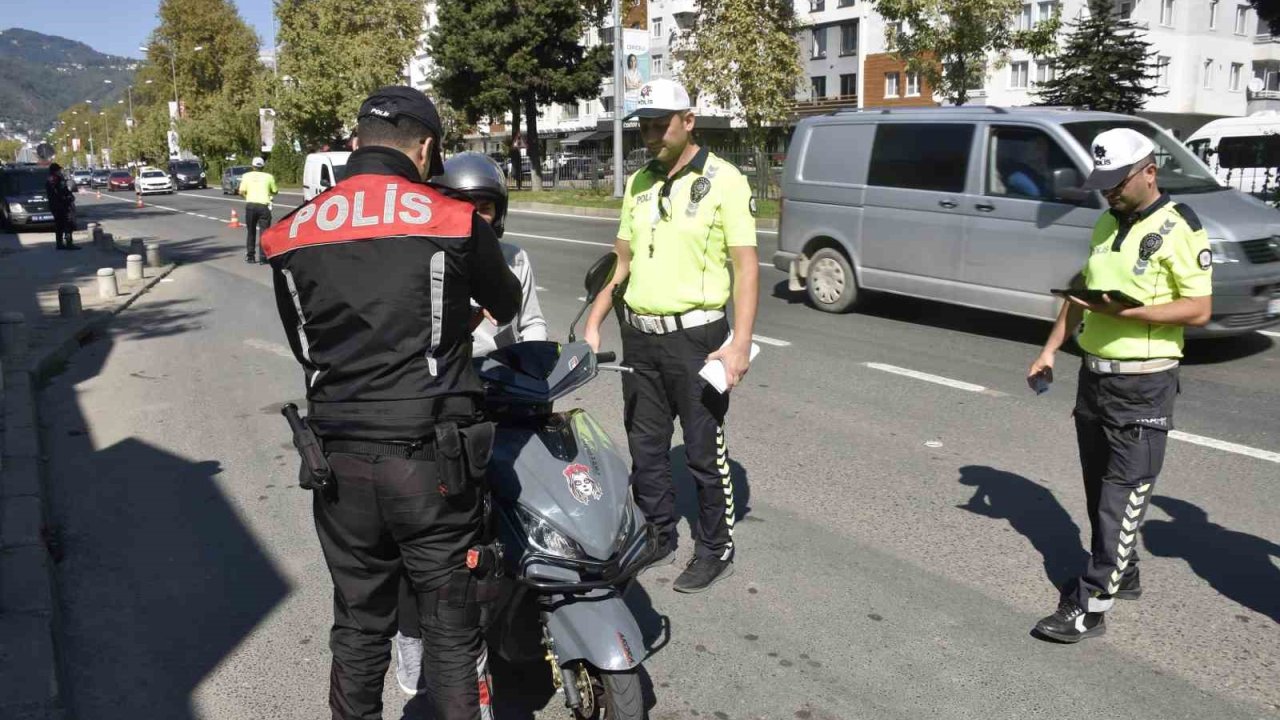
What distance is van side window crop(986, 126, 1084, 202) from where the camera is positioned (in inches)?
342

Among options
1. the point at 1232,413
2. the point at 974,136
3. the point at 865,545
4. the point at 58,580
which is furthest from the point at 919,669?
the point at 974,136

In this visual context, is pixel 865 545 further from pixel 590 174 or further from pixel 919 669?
pixel 590 174

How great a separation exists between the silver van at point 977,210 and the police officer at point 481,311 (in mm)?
5462

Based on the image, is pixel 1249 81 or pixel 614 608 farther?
pixel 1249 81

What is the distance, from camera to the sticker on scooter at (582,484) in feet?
10.0

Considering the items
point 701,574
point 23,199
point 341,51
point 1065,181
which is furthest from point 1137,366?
point 341,51

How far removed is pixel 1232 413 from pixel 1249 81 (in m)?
56.5

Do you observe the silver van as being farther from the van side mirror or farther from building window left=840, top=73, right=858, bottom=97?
building window left=840, top=73, right=858, bottom=97

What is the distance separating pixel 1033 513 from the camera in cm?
519

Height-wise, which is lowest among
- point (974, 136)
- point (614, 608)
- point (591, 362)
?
point (614, 608)

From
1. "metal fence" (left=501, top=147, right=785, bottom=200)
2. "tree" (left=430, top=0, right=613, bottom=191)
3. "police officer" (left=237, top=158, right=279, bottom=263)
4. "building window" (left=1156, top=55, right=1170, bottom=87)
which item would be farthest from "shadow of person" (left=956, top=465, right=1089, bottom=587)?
"building window" (left=1156, top=55, right=1170, bottom=87)

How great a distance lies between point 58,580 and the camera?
15.1 feet

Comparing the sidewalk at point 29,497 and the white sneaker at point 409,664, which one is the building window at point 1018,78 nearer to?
the sidewalk at point 29,497

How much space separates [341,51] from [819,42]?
86.2 feet
